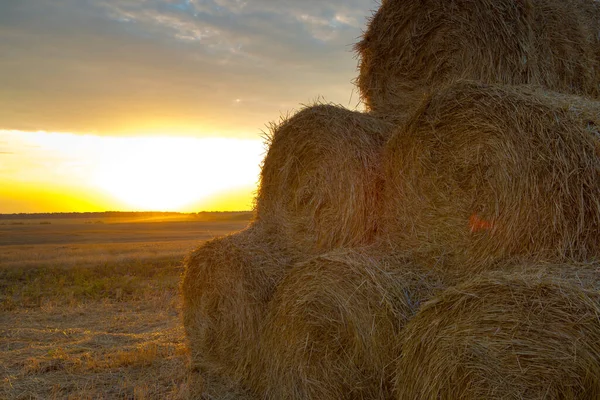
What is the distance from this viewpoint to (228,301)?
17.0ft

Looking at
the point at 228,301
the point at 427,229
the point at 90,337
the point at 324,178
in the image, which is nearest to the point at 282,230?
the point at 324,178

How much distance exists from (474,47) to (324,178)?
1825 millimetres

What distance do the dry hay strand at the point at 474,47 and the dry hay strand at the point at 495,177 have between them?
577mm

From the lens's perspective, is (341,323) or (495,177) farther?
(341,323)

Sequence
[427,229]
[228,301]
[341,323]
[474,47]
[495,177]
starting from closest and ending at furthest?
[495,177], [341,323], [427,229], [474,47], [228,301]

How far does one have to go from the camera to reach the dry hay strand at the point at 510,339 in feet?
8.55

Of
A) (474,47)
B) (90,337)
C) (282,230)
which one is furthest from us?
(90,337)

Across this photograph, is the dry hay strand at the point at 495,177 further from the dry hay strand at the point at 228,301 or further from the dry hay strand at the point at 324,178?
the dry hay strand at the point at 228,301

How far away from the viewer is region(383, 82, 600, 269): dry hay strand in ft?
10.8

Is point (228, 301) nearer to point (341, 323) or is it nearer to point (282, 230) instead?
point (282, 230)

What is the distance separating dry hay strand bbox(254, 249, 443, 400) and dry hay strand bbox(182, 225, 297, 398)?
365 millimetres

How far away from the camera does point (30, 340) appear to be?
6672mm

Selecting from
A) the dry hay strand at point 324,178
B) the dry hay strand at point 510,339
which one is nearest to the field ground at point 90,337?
the dry hay strand at point 324,178

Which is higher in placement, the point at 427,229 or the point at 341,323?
the point at 427,229
